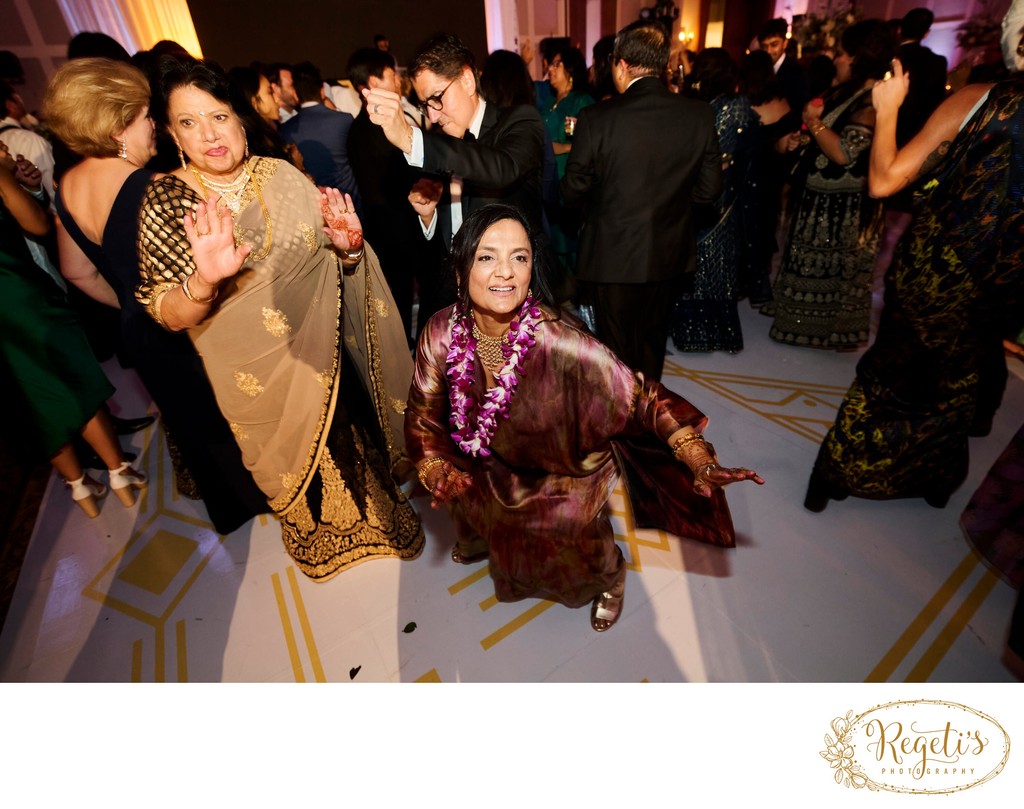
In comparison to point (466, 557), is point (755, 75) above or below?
above

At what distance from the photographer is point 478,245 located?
4.70 feet

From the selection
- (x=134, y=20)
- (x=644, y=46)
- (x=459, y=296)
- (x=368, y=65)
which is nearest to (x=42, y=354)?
(x=459, y=296)

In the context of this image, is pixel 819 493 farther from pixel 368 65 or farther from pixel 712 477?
pixel 368 65

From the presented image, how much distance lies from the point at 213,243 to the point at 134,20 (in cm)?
1162

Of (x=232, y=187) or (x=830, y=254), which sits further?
(x=830, y=254)

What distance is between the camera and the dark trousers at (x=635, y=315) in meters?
2.89

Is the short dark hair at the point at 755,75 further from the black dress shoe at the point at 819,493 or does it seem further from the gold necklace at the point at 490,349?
the gold necklace at the point at 490,349

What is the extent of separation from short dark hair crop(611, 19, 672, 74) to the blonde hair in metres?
1.90

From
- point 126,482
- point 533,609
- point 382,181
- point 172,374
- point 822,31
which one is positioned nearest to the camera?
point 172,374

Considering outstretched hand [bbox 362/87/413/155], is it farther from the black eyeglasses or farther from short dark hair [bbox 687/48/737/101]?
short dark hair [bbox 687/48/737/101]

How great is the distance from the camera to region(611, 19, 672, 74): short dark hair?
7.51 ft

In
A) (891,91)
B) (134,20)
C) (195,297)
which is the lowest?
(195,297)

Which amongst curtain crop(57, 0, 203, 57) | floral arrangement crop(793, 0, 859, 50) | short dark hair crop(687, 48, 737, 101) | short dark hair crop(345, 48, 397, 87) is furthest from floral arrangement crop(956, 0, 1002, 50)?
curtain crop(57, 0, 203, 57)

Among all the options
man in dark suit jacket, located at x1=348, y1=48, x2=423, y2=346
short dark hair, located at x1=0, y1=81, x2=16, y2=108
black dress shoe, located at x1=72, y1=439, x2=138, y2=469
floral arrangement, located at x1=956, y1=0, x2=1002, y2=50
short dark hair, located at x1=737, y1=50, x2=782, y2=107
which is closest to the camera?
man in dark suit jacket, located at x1=348, y1=48, x2=423, y2=346
